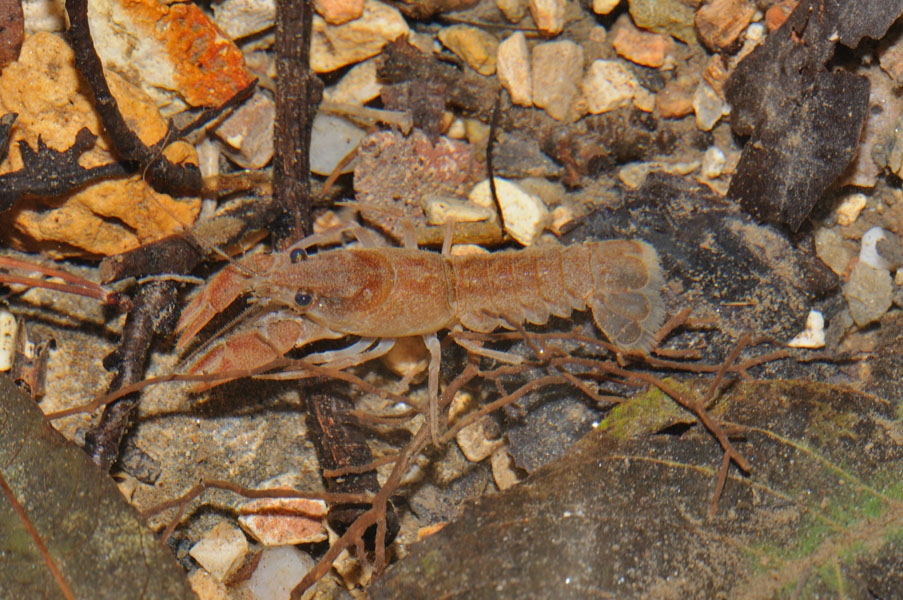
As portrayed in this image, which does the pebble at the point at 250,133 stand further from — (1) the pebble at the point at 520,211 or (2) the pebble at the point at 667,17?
(2) the pebble at the point at 667,17

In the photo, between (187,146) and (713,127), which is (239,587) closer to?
(187,146)

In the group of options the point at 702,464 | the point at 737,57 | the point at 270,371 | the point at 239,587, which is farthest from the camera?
the point at 737,57

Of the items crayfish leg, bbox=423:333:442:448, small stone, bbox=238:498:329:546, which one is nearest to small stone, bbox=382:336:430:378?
crayfish leg, bbox=423:333:442:448

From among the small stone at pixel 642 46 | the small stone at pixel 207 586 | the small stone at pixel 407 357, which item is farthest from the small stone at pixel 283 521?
the small stone at pixel 642 46

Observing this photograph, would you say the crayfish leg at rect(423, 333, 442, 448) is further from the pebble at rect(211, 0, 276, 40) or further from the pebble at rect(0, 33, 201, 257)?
the pebble at rect(211, 0, 276, 40)

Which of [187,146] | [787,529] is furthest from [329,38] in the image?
[787,529]

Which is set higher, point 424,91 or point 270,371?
point 424,91
